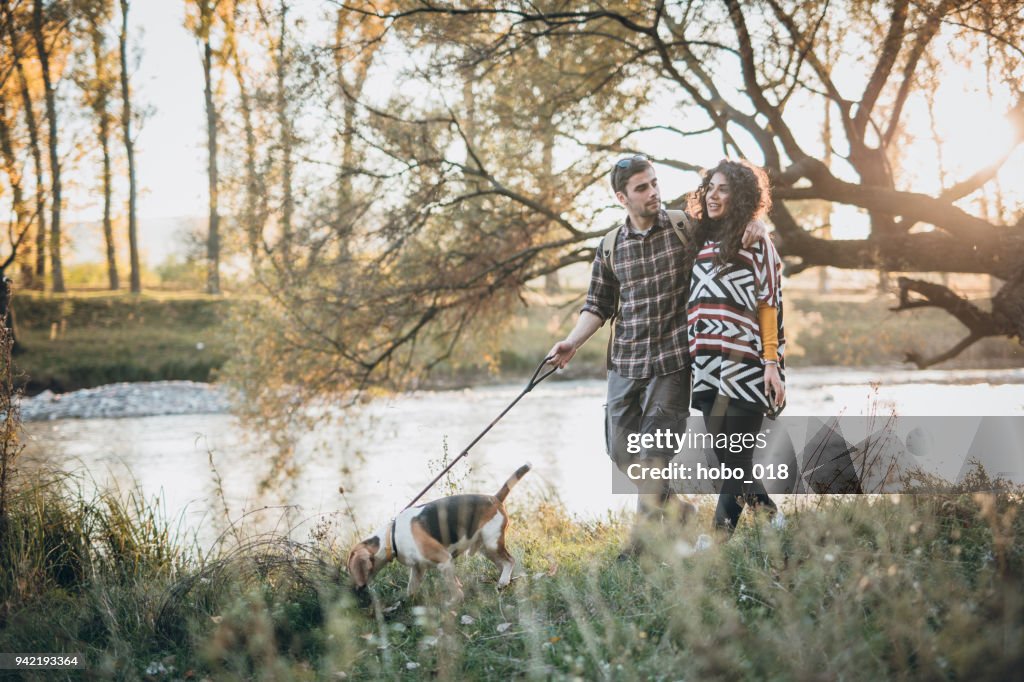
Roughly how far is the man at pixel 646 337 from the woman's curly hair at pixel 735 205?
4.8 inches

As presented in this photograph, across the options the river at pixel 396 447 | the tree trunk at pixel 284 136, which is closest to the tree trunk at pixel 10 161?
the tree trunk at pixel 284 136

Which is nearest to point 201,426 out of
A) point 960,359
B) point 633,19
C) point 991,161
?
point 633,19

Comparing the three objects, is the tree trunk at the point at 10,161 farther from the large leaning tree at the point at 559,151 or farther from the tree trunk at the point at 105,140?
the tree trunk at the point at 105,140

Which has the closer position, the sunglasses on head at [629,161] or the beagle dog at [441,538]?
the beagle dog at [441,538]

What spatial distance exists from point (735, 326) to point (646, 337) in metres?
0.45

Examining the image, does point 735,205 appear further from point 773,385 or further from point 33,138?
point 33,138

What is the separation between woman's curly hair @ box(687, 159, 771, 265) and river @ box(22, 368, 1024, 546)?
2829 millimetres

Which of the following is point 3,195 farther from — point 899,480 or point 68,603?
point 899,480

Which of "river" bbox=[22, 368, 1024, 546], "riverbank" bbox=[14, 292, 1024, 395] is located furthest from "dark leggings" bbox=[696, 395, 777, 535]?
"riverbank" bbox=[14, 292, 1024, 395]

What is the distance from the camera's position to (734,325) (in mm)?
3818

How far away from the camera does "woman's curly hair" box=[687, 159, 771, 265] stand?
12.7 feet

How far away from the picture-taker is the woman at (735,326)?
3.80 metres

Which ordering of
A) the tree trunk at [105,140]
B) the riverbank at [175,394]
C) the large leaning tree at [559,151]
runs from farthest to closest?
the riverbank at [175,394] → the tree trunk at [105,140] → the large leaning tree at [559,151]

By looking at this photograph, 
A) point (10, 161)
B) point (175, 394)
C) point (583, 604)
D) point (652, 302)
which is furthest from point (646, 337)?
point (175, 394)
